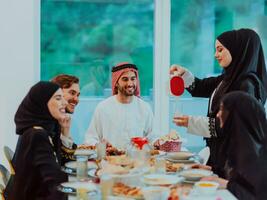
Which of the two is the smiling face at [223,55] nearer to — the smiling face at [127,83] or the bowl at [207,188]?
the smiling face at [127,83]

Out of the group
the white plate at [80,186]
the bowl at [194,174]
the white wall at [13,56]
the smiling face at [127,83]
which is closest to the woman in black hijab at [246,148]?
the bowl at [194,174]

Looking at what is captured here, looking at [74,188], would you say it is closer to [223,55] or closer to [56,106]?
[56,106]

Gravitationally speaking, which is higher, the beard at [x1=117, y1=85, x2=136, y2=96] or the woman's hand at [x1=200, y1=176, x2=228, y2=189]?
the beard at [x1=117, y1=85, x2=136, y2=96]

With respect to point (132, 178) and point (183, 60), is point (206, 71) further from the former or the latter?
point (132, 178)

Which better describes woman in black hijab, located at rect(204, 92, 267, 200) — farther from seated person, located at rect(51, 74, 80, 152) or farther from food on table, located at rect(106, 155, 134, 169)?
seated person, located at rect(51, 74, 80, 152)

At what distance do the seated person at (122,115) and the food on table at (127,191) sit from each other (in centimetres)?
149

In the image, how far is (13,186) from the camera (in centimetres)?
220

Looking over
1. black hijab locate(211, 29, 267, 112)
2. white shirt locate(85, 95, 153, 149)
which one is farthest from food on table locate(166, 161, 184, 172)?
white shirt locate(85, 95, 153, 149)

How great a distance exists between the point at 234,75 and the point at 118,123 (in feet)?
3.70

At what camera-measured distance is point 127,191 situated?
6.85 ft

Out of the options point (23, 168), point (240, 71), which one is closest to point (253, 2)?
point (240, 71)

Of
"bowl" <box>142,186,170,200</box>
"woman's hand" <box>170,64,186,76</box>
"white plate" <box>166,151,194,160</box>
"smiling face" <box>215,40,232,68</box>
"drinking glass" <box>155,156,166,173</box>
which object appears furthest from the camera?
"woman's hand" <box>170,64,186,76</box>

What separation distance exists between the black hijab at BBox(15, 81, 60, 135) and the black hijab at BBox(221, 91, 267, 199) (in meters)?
0.93

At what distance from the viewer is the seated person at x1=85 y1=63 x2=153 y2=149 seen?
368 cm
